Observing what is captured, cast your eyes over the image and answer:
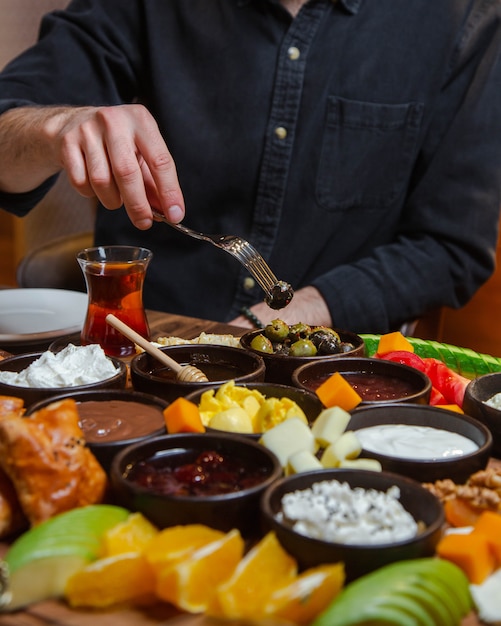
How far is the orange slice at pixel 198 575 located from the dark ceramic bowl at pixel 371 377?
581mm

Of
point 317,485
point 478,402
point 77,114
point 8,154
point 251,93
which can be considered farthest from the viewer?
point 251,93

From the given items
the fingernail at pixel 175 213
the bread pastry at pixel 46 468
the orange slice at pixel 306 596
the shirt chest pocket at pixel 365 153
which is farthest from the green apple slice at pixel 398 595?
the shirt chest pocket at pixel 365 153

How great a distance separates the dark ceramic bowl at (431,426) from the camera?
1.27m

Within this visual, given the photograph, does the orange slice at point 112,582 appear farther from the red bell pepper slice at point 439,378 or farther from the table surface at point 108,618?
the red bell pepper slice at point 439,378

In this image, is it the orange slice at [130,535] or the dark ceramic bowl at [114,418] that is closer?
the orange slice at [130,535]

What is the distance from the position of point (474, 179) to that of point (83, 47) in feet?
4.73

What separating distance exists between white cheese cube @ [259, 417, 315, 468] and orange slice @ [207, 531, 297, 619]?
0.63ft

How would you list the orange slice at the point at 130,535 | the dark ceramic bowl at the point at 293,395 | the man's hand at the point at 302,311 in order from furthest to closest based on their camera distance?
the man's hand at the point at 302,311
the dark ceramic bowl at the point at 293,395
the orange slice at the point at 130,535

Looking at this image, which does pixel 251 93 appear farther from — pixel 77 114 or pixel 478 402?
pixel 478 402

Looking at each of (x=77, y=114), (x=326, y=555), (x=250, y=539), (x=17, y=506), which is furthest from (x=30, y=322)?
(x=326, y=555)

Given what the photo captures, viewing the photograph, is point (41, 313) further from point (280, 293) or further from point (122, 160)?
point (280, 293)

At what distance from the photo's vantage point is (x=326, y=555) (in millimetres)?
1016

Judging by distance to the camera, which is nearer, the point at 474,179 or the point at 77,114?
the point at 77,114

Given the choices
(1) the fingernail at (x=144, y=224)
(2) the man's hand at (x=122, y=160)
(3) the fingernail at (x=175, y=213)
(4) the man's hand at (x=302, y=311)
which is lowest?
(4) the man's hand at (x=302, y=311)
